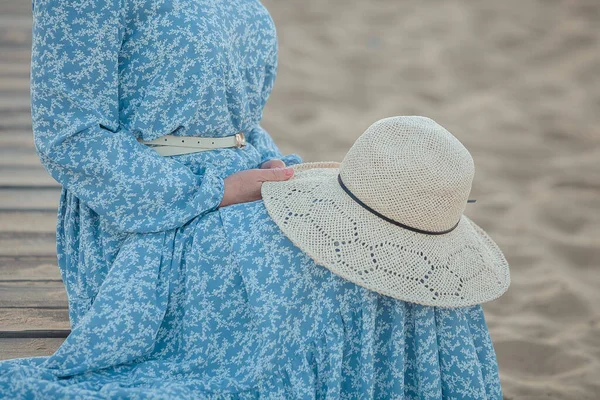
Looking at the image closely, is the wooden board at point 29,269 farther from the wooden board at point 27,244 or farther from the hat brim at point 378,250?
the hat brim at point 378,250

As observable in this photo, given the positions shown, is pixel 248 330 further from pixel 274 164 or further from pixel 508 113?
pixel 508 113

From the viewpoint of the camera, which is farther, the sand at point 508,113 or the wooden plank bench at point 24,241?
the sand at point 508,113

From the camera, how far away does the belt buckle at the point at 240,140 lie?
1860 mm

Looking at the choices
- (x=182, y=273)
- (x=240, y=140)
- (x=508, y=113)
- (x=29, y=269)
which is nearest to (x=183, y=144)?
(x=240, y=140)

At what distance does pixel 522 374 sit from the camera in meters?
2.37

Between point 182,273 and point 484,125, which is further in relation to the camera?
point 484,125

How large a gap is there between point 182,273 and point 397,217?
1.60ft

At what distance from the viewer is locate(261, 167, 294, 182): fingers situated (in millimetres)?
Answer: 1737

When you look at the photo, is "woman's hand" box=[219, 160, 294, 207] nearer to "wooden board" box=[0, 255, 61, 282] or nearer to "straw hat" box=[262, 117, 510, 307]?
"straw hat" box=[262, 117, 510, 307]

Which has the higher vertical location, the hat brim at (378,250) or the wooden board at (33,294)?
the hat brim at (378,250)

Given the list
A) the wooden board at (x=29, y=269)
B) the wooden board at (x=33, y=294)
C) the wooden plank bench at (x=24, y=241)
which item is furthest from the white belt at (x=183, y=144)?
the wooden board at (x=29, y=269)

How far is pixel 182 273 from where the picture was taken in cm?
165

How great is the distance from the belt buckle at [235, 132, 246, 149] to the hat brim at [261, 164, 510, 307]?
20 cm

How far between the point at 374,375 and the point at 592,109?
3.88 metres
